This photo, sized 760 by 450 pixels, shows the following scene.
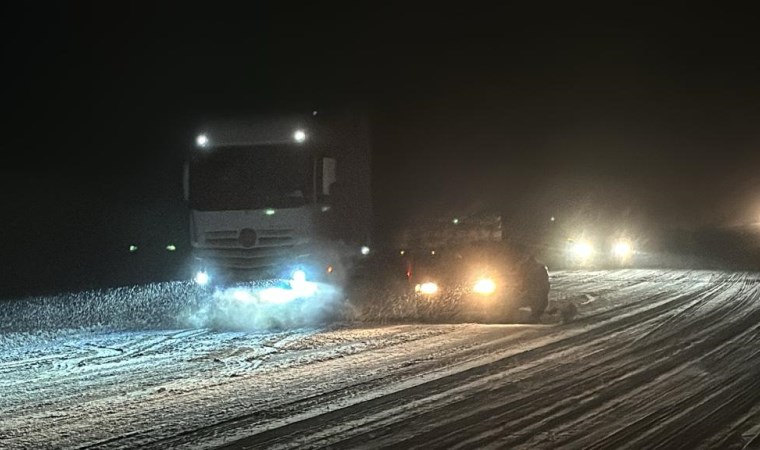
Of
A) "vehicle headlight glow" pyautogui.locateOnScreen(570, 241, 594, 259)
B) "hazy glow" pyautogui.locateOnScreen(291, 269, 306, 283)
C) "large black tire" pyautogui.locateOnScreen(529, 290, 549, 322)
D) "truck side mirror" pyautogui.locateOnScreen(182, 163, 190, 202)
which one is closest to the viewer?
"large black tire" pyautogui.locateOnScreen(529, 290, 549, 322)

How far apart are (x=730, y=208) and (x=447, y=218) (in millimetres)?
66639

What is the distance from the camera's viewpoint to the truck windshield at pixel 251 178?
50.9 ft

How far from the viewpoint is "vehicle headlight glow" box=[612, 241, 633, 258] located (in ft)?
116

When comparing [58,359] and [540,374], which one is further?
[58,359]

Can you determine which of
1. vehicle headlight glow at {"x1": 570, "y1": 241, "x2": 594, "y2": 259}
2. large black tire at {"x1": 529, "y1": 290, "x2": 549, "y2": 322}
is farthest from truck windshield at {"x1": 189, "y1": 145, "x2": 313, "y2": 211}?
vehicle headlight glow at {"x1": 570, "y1": 241, "x2": 594, "y2": 259}

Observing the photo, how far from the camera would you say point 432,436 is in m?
6.40

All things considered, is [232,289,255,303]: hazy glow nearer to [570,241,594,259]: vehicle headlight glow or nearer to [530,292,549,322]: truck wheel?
[530,292,549,322]: truck wheel

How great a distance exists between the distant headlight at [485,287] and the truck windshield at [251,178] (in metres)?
3.80

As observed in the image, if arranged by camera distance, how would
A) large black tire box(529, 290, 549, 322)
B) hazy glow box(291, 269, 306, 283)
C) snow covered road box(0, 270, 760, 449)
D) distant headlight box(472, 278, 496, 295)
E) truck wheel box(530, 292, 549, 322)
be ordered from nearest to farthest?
snow covered road box(0, 270, 760, 449) → truck wheel box(530, 292, 549, 322) → large black tire box(529, 290, 549, 322) → distant headlight box(472, 278, 496, 295) → hazy glow box(291, 269, 306, 283)

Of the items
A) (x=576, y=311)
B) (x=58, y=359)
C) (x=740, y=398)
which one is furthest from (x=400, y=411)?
(x=576, y=311)

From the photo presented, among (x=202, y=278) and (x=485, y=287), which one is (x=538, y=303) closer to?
(x=485, y=287)

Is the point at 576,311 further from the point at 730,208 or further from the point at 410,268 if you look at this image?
the point at 730,208

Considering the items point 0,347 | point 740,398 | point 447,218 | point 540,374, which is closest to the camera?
point 740,398

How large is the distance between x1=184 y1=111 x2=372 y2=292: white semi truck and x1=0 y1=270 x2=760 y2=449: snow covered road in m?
2.38
